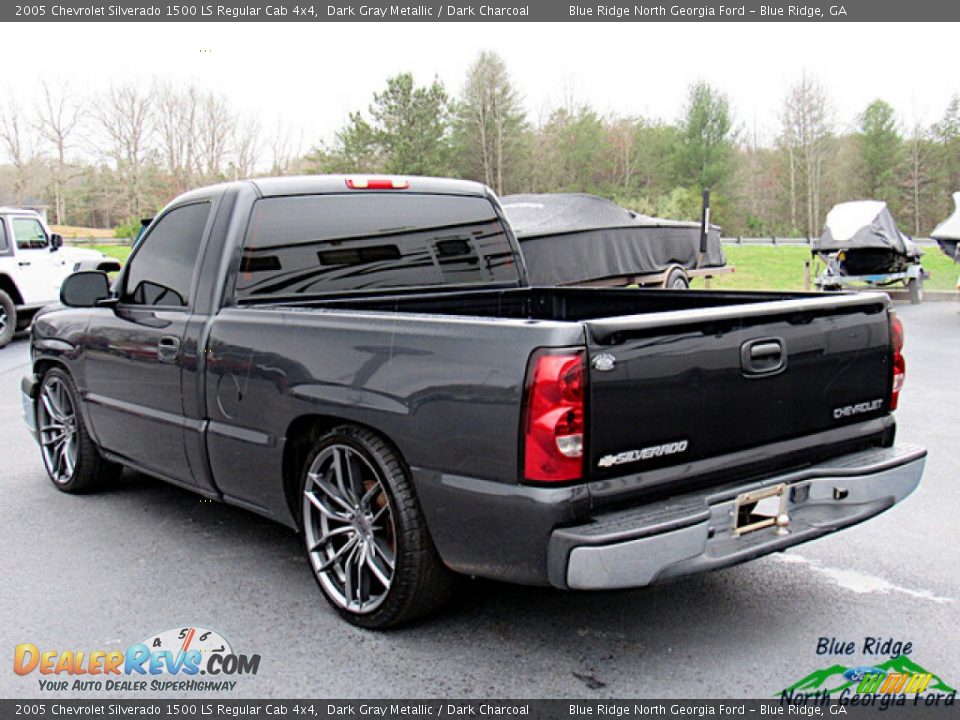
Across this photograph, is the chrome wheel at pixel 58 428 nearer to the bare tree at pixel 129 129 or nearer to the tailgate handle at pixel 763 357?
the tailgate handle at pixel 763 357

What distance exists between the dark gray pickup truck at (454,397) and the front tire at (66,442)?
0.25m

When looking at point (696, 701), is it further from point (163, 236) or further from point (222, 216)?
point (163, 236)

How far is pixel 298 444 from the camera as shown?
392 cm

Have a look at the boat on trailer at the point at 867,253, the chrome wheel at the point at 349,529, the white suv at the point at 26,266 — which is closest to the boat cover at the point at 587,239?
the boat on trailer at the point at 867,253

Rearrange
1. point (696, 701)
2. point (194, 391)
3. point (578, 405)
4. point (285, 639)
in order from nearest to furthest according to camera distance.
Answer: point (578, 405)
point (696, 701)
point (285, 639)
point (194, 391)

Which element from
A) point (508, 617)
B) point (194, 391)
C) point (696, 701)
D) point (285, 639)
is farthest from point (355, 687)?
point (194, 391)

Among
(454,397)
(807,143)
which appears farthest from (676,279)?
(807,143)

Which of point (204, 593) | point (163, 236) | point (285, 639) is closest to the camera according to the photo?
point (285, 639)

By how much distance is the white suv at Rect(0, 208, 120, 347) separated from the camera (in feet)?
48.7

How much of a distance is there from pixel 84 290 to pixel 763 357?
376 cm

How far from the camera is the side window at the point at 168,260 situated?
4.66 meters

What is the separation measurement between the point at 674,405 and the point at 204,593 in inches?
92.0

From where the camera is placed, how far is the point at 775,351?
3.39 metres

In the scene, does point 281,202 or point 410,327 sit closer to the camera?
point 410,327
